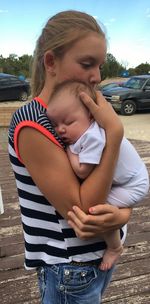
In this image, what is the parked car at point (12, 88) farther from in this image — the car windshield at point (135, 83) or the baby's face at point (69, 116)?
the baby's face at point (69, 116)

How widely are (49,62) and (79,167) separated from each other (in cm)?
34

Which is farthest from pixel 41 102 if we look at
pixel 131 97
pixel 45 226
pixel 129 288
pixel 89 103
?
pixel 131 97

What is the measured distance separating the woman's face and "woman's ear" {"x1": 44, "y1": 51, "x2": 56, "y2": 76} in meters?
0.01

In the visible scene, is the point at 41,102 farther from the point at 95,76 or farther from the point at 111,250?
the point at 111,250

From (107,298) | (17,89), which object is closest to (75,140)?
(107,298)

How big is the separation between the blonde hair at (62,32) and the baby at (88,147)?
0.37 ft

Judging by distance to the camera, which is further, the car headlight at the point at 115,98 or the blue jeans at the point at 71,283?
the car headlight at the point at 115,98

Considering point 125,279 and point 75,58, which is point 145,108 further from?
point 75,58

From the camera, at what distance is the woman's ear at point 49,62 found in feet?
4.16

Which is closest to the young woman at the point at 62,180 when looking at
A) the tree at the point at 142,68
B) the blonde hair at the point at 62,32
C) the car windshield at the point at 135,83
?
the blonde hair at the point at 62,32

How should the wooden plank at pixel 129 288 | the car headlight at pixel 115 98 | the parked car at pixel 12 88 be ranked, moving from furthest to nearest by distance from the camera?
the parked car at pixel 12 88 → the car headlight at pixel 115 98 → the wooden plank at pixel 129 288

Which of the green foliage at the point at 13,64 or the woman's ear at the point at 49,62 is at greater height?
the woman's ear at the point at 49,62

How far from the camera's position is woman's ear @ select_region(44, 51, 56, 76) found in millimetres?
1267

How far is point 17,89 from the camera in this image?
20344 millimetres
